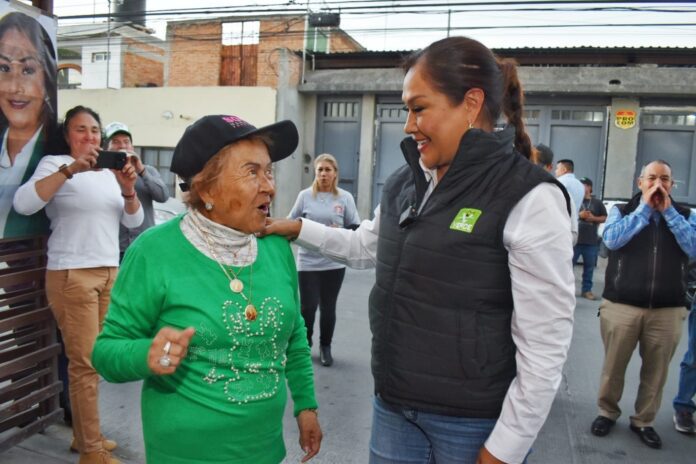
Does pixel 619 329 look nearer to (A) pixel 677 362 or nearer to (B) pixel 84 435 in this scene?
(A) pixel 677 362

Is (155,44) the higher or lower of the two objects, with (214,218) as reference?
higher

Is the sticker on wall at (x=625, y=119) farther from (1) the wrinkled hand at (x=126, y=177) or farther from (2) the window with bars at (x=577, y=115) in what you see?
(1) the wrinkled hand at (x=126, y=177)

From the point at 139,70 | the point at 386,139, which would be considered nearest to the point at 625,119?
the point at 386,139

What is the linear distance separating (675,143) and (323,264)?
37.0 ft

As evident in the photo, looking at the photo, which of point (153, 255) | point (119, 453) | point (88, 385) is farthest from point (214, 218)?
point (119, 453)

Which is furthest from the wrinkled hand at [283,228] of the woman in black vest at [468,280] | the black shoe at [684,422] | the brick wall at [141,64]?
the brick wall at [141,64]

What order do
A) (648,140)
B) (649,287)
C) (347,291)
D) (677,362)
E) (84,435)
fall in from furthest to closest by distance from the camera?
(648,140)
(347,291)
(677,362)
(649,287)
(84,435)

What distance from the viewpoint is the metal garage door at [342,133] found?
15.3 metres

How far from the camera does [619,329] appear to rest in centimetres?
395

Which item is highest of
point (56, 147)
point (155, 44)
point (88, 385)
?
point (155, 44)

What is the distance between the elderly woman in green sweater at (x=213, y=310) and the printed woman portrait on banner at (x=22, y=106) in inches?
73.4

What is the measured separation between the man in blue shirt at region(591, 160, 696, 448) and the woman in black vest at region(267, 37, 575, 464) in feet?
7.90

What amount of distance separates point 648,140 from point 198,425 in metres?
13.8

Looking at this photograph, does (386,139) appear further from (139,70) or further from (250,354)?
(250,354)
